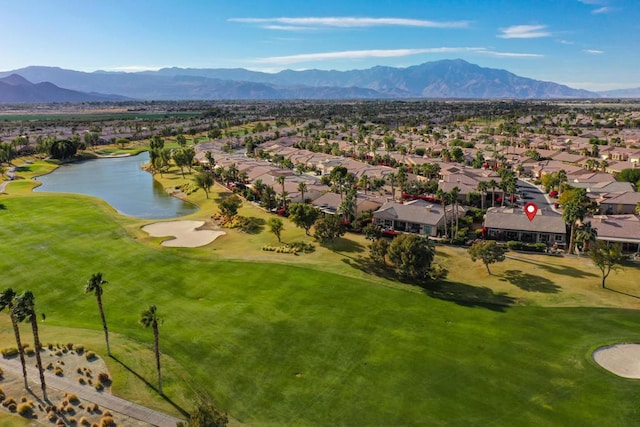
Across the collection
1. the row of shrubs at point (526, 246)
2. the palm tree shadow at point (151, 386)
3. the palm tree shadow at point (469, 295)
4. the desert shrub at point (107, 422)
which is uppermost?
the row of shrubs at point (526, 246)

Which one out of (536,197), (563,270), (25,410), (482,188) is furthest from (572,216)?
(25,410)

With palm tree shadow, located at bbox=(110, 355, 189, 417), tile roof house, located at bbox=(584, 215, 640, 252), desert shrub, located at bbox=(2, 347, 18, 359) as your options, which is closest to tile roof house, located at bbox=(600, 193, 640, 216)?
tile roof house, located at bbox=(584, 215, 640, 252)

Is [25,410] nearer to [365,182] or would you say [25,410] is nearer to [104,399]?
[104,399]

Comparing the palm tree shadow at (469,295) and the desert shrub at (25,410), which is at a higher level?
the palm tree shadow at (469,295)

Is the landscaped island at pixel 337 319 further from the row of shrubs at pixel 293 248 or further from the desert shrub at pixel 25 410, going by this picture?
the desert shrub at pixel 25 410

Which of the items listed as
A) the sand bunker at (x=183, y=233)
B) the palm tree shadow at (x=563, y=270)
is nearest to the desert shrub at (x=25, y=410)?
the sand bunker at (x=183, y=233)

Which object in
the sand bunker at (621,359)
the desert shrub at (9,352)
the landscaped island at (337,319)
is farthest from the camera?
the desert shrub at (9,352)

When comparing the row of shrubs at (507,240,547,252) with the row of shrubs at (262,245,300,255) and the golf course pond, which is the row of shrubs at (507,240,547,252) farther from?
the golf course pond

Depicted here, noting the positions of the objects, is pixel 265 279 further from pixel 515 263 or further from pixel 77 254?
pixel 515 263
